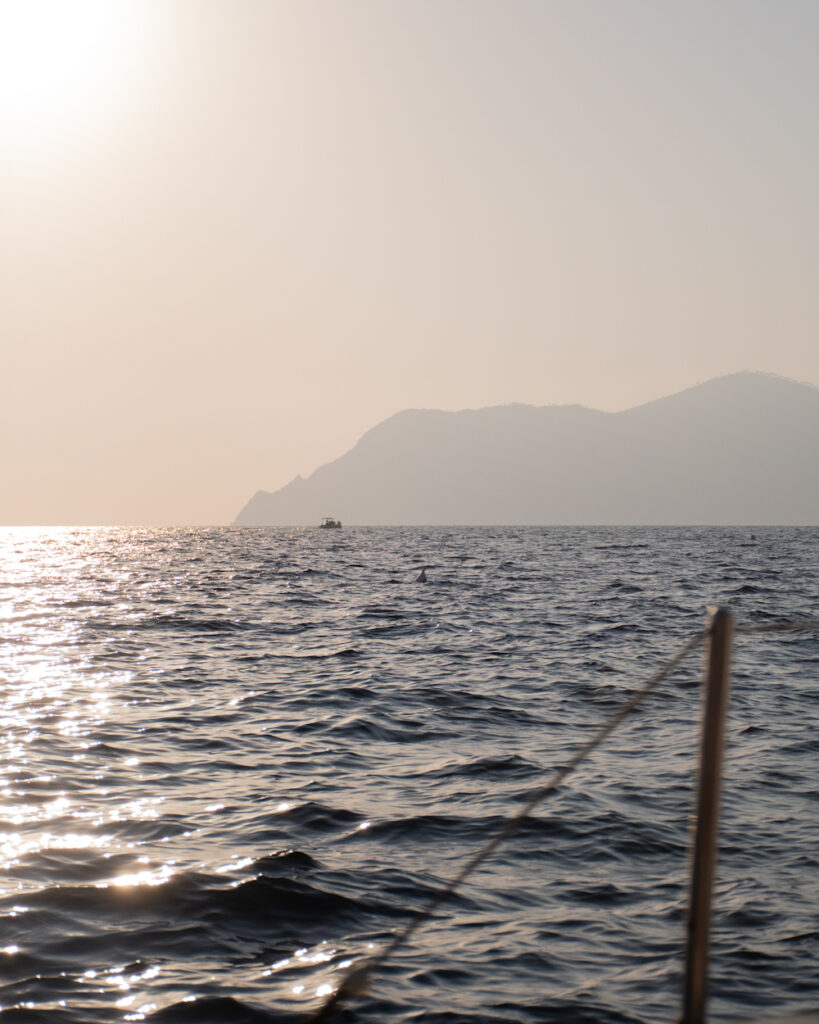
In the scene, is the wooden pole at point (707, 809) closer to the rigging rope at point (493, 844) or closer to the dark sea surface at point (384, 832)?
the rigging rope at point (493, 844)

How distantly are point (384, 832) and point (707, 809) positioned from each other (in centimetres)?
623

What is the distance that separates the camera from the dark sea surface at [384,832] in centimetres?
606

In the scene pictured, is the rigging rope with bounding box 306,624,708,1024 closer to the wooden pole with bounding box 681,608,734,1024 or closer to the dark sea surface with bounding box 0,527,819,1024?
the wooden pole with bounding box 681,608,734,1024

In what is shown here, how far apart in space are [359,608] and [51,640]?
37.7ft

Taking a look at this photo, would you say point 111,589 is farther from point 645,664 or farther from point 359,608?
point 645,664

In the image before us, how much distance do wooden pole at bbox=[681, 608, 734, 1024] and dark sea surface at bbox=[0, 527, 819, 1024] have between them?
8.62ft

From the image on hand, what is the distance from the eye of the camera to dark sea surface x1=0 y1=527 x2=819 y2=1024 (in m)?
6.06

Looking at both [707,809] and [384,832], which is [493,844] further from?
[384,832]

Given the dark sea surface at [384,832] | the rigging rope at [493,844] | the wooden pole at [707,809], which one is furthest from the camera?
the dark sea surface at [384,832]

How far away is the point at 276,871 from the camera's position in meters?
7.91

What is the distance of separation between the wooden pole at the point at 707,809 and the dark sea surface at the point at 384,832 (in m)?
2.63

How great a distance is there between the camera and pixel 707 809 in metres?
3.32

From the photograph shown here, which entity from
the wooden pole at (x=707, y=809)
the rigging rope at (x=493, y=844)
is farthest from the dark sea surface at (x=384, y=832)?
the wooden pole at (x=707, y=809)

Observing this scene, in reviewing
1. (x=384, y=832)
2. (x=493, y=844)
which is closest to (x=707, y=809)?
(x=493, y=844)
